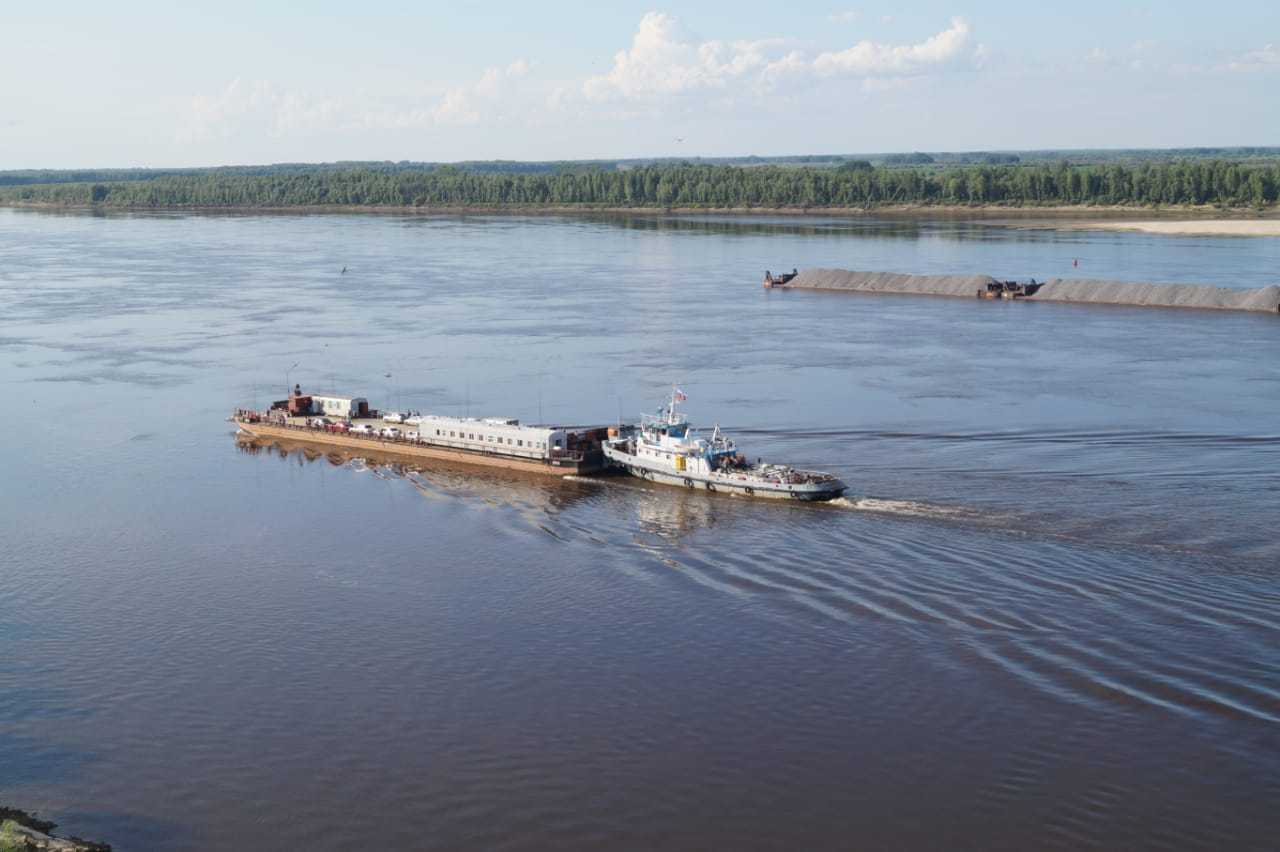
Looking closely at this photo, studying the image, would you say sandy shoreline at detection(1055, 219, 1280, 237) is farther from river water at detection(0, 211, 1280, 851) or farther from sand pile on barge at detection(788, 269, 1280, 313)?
river water at detection(0, 211, 1280, 851)

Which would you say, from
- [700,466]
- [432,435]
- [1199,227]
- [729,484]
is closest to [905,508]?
[729,484]

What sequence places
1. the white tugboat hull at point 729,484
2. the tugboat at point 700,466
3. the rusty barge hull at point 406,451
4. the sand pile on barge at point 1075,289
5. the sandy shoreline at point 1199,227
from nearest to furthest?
the white tugboat hull at point 729,484
the tugboat at point 700,466
the rusty barge hull at point 406,451
the sand pile on barge at point 1075,289
the sandy shoreline at point 1199,227

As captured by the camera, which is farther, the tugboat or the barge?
the barge

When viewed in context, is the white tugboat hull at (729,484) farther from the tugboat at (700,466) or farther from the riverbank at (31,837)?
the riverbank at (31,837)

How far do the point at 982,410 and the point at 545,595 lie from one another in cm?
2868

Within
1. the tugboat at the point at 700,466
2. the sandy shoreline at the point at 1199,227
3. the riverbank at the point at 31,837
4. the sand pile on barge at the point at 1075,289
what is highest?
the sandy shoreline at the point at 1199,227

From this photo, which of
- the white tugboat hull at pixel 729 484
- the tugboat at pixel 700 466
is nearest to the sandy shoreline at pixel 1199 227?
the tugboat at pixel 700 466

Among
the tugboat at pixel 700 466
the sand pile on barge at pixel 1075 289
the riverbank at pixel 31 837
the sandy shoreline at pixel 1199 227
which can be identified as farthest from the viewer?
the sandy shoreline at pixel 1199 227

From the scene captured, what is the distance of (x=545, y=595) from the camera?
38.7 m

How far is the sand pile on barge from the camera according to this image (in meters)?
92.9

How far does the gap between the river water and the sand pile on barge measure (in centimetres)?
1863

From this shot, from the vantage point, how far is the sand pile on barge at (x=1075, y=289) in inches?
3656

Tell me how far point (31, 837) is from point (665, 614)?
17477mm

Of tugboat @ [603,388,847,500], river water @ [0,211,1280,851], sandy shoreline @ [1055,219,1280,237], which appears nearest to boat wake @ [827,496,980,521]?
river water @ [0,211,1280,851]
